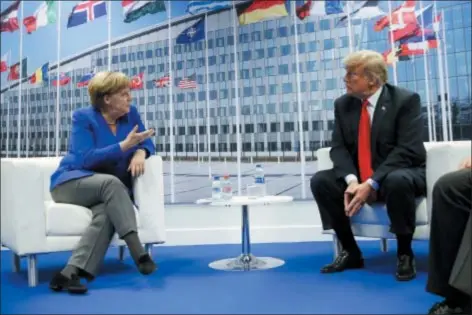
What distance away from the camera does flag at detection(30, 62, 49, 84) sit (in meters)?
3.98

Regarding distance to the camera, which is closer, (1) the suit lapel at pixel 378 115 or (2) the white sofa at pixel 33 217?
(2) the white sofa at pixel 33 217

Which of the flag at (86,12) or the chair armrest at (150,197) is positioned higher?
the flag at (86,12)

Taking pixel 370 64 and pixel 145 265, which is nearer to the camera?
pixel 145 265

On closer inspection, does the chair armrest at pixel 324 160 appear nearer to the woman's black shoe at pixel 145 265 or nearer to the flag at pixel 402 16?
the woman's black shoe at pixel 145 265

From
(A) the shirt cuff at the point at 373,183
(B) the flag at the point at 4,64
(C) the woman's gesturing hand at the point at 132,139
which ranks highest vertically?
(B) the flag at the point at 4,64

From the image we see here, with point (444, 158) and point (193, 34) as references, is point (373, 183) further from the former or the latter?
point (193, 34)

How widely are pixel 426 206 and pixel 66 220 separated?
5.36 feet

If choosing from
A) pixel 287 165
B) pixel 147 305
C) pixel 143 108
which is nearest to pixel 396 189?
pixel 147 305

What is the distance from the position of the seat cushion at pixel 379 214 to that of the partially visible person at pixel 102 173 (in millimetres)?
1000

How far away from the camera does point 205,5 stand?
3953 mm

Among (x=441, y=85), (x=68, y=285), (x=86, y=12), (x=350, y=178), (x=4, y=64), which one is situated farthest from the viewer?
(x=4, y=64)

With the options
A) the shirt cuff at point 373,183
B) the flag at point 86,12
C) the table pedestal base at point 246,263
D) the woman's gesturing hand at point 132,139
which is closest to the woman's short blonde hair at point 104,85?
the woman's gesturing hand at point 132,139

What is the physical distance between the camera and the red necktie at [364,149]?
231 cm

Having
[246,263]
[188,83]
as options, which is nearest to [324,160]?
[246,263]
